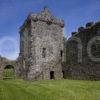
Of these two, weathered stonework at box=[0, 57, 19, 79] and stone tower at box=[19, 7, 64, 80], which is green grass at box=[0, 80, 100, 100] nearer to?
stone tower at box=[19, 7, 64, 80]

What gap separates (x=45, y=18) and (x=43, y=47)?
15.7 ft

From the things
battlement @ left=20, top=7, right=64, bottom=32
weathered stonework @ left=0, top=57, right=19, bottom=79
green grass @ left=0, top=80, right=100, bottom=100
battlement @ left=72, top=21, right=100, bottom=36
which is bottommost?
green grass @ left=0, top=80, right=100, bottom=100

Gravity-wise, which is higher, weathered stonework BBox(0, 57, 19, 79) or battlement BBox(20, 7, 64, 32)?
battlement BBox(20, 7, 64, 32)

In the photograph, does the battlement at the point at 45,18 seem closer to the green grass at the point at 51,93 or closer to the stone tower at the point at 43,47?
the stone tower at the point at 43,47

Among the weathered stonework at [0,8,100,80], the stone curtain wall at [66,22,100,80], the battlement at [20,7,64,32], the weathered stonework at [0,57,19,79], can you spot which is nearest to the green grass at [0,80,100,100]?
the stone curtain wall at [66,22,100,80]

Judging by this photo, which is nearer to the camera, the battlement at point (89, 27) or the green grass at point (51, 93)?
the green grass at point (51, 93)

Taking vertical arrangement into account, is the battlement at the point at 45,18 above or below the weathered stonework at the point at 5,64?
above

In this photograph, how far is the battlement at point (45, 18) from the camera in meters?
38.5

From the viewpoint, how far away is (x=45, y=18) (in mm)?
39531

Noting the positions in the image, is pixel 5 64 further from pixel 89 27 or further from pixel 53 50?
pixel 89 27

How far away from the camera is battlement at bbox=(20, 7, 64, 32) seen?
126 ft

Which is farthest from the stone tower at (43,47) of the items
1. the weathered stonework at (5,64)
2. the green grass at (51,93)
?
the green grass at (51,93)

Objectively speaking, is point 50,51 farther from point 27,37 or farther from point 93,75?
point 93,75

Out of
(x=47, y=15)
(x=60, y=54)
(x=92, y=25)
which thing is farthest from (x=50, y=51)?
(x=92, y=25)
